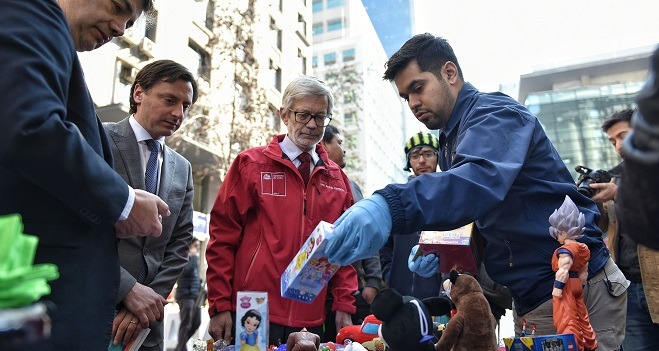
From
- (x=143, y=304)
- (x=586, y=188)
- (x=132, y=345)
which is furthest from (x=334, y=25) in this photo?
(x=132, y=345)

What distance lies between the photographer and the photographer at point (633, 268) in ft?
8.64

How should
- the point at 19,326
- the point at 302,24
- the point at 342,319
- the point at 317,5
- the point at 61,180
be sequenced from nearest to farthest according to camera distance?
the point at 19,326 → the point at 61,180 → the point at 342,319 → the point at 302,24 → the point at 317,5

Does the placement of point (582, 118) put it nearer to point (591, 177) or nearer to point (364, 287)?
point (591, 177)

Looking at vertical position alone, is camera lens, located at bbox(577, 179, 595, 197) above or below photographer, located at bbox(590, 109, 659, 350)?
above

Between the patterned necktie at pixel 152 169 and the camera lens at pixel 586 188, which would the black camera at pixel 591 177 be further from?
the patterned necktie at pixel 152 169

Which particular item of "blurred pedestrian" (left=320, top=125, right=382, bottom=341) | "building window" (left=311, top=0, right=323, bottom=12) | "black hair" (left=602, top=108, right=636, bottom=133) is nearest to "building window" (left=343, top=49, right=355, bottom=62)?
"building window" (left=311, top=0, right=323, bottom=12)

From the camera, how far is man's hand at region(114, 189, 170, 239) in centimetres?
133

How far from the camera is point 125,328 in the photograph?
1.83m

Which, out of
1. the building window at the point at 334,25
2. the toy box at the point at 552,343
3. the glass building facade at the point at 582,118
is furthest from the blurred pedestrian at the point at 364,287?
the building window at the point at 334,25

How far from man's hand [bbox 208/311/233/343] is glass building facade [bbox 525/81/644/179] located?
5120 centimetres

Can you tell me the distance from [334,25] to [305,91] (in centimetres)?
5600

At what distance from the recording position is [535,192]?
6.30 ft

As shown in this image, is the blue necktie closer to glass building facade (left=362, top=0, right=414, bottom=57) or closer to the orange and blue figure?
the orange and blue figure

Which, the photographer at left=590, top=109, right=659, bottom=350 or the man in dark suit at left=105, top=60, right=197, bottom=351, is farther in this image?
the photographer at left=590, top=109, right=659, bottom=350
